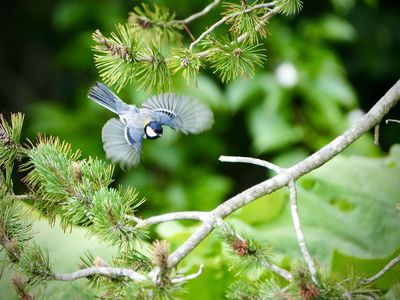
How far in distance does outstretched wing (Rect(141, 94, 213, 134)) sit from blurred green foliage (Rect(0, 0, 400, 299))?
44 cm

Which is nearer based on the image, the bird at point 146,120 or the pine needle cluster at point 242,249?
the pine needle cluster at point 242,249

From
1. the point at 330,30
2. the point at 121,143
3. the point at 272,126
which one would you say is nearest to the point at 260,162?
the point at 121,143

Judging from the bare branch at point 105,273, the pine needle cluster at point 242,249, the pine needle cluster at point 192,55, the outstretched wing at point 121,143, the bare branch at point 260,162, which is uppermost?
the pine needle cluster at point 192,55

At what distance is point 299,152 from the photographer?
3043mm

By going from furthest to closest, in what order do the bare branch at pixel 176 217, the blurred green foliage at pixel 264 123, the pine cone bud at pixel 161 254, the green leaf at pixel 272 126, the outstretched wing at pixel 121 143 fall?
the green leaf at pixel 272 126
the blurred green foliage at pixel 264 123
the outstretched wing at pixel 121 143
the bare branch at pixel 176 217
the pine cone bud at pixel 161 254

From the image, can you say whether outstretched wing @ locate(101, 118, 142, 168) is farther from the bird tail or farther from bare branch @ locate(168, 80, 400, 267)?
bare branch @ locate(168, 80, 400, 267)

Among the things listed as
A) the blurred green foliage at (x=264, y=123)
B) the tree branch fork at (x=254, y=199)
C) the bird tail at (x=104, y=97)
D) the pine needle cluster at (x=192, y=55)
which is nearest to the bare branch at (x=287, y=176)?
the tree branch fork at (x=254, y=199)

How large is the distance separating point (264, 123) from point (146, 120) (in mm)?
1853

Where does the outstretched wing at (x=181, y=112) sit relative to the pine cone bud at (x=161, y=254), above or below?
above

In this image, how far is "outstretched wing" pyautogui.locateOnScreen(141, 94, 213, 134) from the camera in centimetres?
125

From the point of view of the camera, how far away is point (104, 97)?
1286 mm

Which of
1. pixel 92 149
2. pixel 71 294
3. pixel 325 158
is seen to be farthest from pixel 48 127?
pixel 325 158

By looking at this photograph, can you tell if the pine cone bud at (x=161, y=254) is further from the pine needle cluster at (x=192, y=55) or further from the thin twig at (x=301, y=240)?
the pine needle cluster at (x=192, y=55)

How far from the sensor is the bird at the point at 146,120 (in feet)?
4.01
